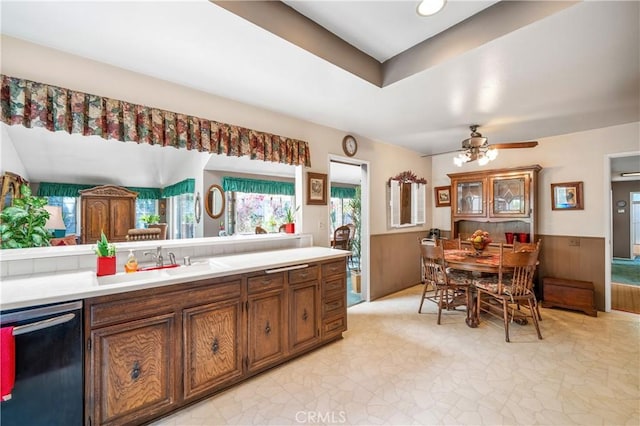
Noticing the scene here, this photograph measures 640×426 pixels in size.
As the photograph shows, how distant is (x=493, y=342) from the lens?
2.74m

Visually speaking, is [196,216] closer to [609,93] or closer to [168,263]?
[168,263]

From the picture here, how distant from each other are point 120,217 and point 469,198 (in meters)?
6.31

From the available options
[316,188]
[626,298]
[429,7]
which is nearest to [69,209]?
[316,188]

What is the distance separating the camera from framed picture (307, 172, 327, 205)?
332 centimetres

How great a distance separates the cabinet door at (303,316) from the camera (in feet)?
7.83

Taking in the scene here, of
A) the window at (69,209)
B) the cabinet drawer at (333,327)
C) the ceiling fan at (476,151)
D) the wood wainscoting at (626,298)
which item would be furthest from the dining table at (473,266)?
the window at (69,209)

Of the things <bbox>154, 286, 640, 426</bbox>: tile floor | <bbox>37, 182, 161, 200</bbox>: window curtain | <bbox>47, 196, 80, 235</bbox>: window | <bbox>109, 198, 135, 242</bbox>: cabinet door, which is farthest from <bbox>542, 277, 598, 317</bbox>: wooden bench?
<bbox>37, 182, 161, 200</bbox>: window curtain

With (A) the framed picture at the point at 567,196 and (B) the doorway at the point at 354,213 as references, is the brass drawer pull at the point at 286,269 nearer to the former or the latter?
(B) the doorway at the point at 354,213

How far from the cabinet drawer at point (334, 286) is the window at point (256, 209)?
10.3ft

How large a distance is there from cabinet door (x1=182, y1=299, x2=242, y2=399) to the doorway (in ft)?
6.21

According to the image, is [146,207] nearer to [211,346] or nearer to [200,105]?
[200,105]

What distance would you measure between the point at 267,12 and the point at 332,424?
2564 mm

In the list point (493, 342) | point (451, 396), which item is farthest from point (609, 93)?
point (451, 396)

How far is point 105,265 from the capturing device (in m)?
1.82
